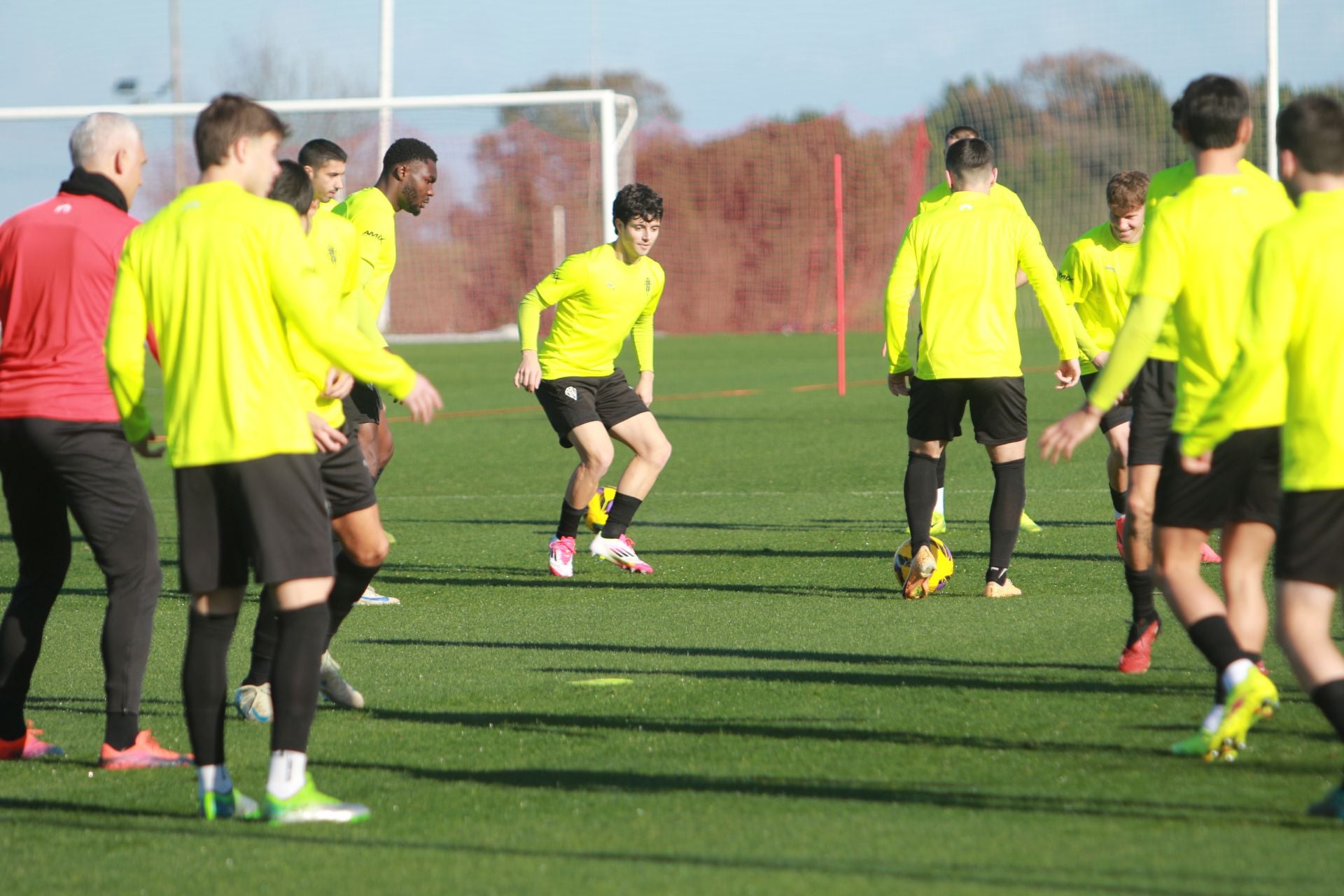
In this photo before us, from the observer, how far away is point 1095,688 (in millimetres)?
5957

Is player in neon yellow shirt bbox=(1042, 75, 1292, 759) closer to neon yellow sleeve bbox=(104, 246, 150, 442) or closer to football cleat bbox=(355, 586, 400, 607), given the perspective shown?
neon yellow sleeve bbox=(104, 246, 150, 442)

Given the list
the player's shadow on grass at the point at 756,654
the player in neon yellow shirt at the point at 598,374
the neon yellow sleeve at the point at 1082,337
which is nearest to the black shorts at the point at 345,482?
the player's shadow on grass at the point at 756,654

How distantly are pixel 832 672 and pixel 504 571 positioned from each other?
3670mm

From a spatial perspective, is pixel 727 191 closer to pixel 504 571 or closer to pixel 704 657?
pixel 504 571

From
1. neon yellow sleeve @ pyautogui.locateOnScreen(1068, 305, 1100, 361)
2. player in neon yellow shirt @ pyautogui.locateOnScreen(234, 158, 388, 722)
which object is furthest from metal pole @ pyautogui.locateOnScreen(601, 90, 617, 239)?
player in neon yellow shirt @ pyautogui.locateOnScreen(234, 158, 388, 722)

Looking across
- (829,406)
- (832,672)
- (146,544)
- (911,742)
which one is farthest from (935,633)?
(829,406)

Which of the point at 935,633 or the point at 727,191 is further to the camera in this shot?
the point at 727,191

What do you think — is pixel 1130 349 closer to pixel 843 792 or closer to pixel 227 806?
pixel 843 792

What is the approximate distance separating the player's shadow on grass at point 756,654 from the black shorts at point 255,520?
276 cm

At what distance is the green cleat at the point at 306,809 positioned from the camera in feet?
14.6

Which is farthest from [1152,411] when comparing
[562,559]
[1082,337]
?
[562,559]

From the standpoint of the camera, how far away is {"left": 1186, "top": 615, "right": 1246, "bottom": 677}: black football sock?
475cm

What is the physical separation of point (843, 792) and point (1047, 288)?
163 inches

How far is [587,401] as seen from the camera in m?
9.83
